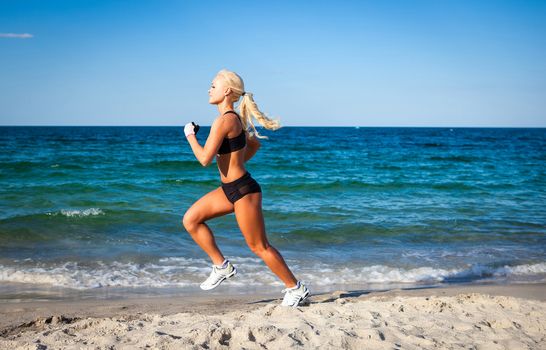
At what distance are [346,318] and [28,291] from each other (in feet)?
11.7

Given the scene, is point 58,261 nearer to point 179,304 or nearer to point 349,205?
point 179,304

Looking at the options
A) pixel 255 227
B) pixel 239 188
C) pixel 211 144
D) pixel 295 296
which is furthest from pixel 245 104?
pixel 295 296

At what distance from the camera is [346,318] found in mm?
4168

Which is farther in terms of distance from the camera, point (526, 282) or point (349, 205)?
point (349, 205)

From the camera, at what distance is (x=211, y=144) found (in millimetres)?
4133

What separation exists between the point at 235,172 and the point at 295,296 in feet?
4.21

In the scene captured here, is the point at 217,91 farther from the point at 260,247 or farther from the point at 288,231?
the point at 288,231

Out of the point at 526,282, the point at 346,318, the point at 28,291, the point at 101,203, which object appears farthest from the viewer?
the point at 101,203

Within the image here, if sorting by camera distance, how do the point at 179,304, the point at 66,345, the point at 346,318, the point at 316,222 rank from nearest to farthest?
the point at 66,345
the point at 346,318
the point at 179,304
the point at 316,222

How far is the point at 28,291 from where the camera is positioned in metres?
5.56

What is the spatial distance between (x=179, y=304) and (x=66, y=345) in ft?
5.67

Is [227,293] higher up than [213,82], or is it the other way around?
[213,82]

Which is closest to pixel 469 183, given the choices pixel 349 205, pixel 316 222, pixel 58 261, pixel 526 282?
pixel 349 205

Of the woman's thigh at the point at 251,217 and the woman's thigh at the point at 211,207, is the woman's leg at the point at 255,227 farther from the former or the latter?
the woman's thigh at the point at 211,207
